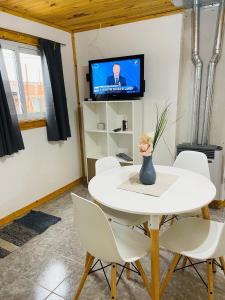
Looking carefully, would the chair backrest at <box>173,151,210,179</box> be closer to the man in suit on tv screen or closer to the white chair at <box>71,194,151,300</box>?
the white chair at <box>71,194,151,300</box>

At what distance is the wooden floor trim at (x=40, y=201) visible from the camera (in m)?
2.64

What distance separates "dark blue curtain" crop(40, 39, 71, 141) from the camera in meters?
2.86

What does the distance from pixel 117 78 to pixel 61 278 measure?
2.37 meters

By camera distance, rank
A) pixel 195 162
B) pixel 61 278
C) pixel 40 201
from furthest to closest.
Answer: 1. pixel 40 201
2. pixel 195 162
3. pixel 61 278

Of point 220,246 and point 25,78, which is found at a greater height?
point 25,78

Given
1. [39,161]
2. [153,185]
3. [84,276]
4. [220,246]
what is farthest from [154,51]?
[84,276]

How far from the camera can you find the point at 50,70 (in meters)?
2.89

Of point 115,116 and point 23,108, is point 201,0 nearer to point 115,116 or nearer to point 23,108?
point 115,116

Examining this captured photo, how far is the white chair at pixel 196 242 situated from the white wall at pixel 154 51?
5.04 feet

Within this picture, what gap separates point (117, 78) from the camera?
2.99 meters

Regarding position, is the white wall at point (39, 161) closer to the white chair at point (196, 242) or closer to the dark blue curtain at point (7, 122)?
the dark blue curtain at point (7, 122)

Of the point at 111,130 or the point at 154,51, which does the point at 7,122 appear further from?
the point at 154,51

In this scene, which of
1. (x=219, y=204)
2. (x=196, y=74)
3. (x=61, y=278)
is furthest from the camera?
(x=219, y=204)

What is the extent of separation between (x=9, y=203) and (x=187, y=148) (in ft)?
7.36
